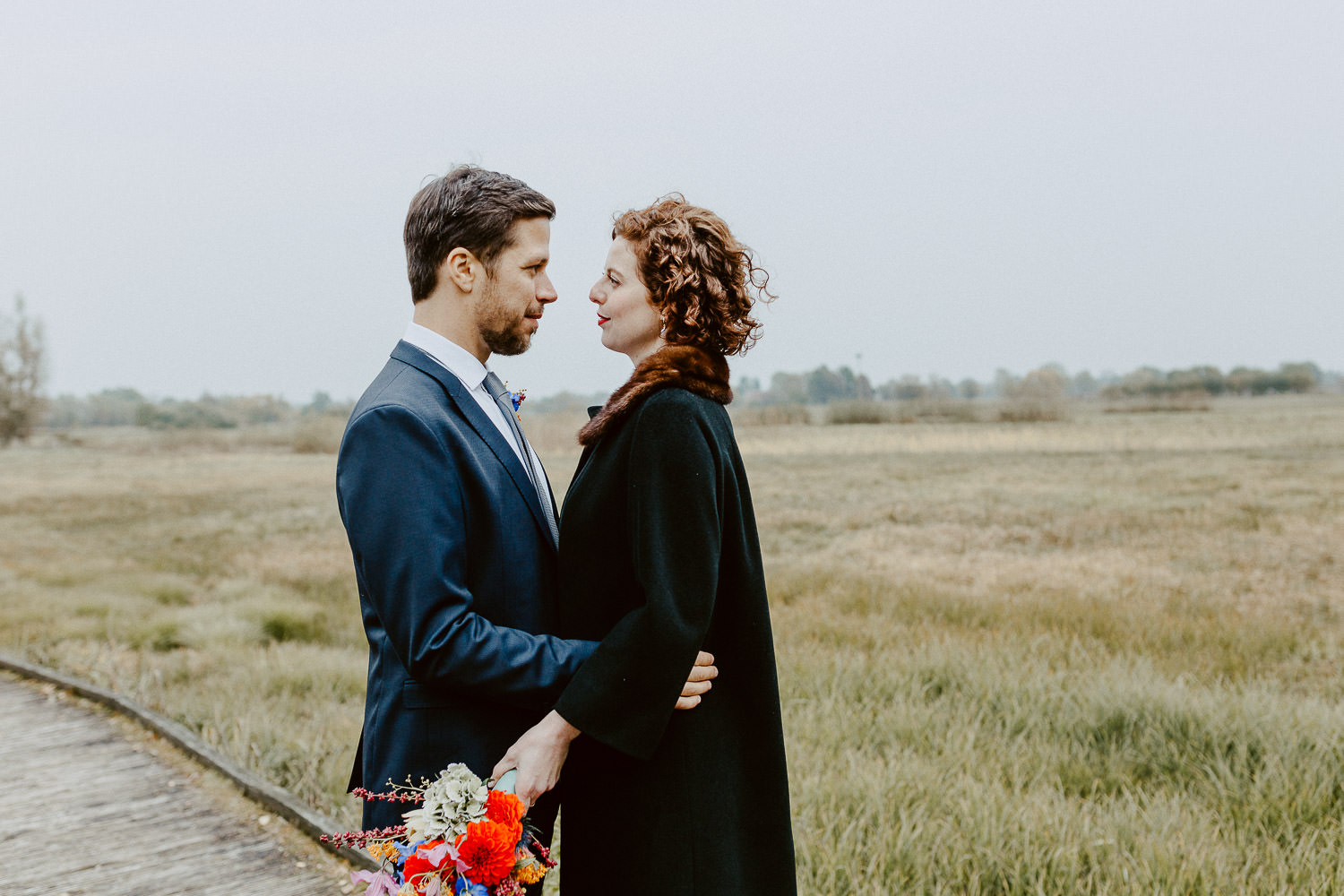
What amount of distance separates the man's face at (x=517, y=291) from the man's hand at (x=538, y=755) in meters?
0.78

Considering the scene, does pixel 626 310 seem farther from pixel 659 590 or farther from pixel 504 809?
pixel 504 809

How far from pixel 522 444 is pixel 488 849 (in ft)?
2.90

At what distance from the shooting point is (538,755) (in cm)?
166

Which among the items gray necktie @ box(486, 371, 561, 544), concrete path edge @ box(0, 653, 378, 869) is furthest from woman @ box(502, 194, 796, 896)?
concrete path edge @ box(0, 653, 378, 869)

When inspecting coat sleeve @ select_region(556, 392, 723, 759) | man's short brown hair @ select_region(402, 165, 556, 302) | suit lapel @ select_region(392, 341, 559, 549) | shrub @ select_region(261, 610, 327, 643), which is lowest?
shrub @ select_region(261, 610, 327, 643)

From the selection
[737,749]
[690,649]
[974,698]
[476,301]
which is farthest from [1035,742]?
[476,301]

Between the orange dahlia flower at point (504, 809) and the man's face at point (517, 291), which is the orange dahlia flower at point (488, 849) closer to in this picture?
the orange dahlia flower at point (504, 809)

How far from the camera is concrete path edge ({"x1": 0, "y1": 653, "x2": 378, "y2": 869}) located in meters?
3.66

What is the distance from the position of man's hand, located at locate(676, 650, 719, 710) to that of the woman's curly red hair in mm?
612

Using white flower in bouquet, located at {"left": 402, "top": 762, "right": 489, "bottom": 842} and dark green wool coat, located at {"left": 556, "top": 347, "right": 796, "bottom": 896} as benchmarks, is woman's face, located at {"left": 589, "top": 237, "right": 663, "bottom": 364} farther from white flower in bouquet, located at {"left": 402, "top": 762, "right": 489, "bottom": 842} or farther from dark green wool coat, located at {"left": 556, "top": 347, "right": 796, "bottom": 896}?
white flower in bouquet, located at {"left": 402, "top": 762, "right": 489, "bottom": 842}

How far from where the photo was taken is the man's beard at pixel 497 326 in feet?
6.15

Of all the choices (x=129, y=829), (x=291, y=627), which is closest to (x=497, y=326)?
(x=129, y=829)

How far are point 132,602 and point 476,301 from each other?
31.4 ft

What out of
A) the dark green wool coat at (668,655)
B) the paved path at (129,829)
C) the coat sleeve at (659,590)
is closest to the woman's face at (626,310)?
the dark green wool coat at (668,655)
